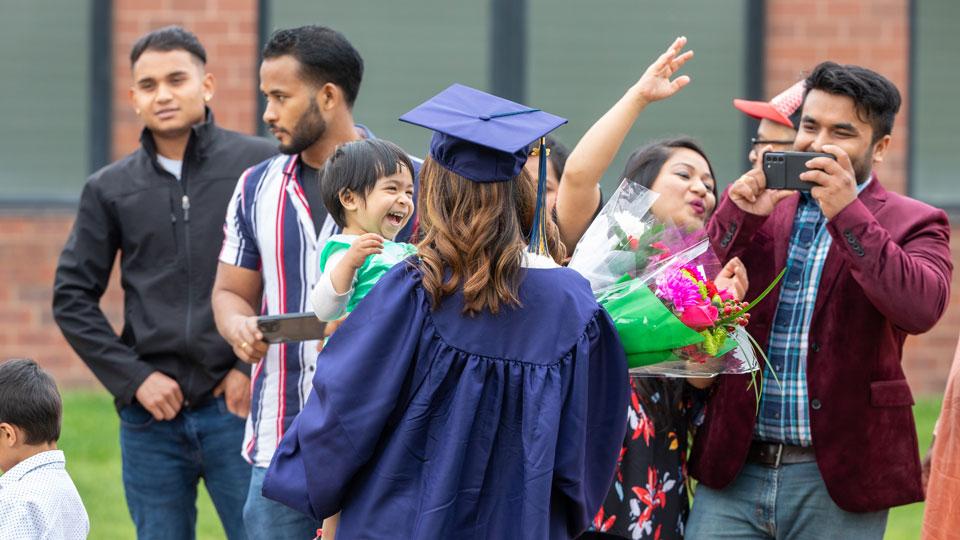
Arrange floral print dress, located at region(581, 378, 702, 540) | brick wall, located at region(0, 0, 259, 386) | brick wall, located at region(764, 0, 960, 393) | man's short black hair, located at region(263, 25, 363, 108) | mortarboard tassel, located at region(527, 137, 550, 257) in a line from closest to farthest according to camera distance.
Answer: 1. mortarboard tassel, located at region(527, 137, 550, 257)
2. floral print dress, located at region(581, 378, 702, 540)
3. man's short black hair, located at region(263, 25, 363, 108)
4. brick wall, located at region(0, 0, 259, 386)
5. brick wall, located at region(764, 0, 960, 393)

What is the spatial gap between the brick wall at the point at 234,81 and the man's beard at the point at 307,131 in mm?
4672

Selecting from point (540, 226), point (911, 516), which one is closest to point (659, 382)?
point (540, 226)

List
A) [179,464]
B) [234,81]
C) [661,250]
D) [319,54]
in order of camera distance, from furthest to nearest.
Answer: [234,81] → [179,464] → [319,54] → [661,250]

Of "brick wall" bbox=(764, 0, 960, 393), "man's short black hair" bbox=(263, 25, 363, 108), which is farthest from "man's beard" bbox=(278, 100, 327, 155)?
"brick wall" bbox=(764, 0, 960, 393)

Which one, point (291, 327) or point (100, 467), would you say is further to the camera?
point (100, 467)

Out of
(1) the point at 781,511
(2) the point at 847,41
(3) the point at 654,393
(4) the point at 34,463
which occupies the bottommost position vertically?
(1) the point at 781,511

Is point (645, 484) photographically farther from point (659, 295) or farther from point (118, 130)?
point (118, 130)

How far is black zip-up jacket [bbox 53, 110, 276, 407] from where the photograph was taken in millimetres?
5523

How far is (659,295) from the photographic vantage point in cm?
382

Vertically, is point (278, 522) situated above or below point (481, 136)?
below

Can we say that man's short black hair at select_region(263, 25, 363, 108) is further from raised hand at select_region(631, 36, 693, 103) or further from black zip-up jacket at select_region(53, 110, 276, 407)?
raised hand at select_region(631, 36, 693, 103)

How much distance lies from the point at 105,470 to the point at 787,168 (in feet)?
16.7

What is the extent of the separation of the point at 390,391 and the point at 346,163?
112 cm

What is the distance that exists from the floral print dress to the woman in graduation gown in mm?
1073
